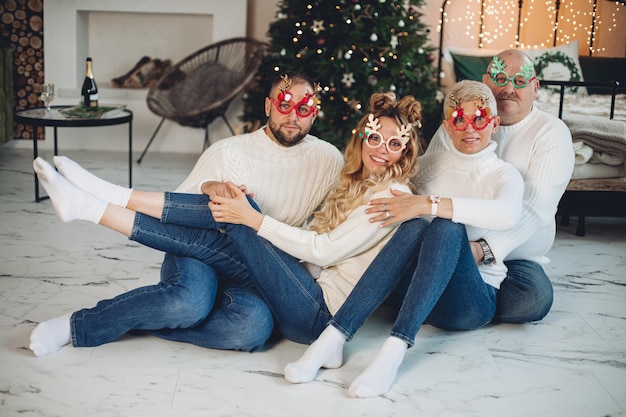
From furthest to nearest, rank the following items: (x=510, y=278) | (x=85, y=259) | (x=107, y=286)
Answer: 1. (x=85, y=259)
2. (x=107, y=286)
3. (x=510, y=278)

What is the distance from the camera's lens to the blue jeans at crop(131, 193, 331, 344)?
97.6 inches

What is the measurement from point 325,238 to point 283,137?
1.43ft

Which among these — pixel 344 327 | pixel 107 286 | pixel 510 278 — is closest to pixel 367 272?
pixel 344 327

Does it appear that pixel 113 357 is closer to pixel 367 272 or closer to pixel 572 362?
pixel 367 272

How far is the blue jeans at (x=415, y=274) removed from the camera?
2377 millimetres

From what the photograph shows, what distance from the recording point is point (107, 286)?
3.14 metres

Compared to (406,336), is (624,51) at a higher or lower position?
higher

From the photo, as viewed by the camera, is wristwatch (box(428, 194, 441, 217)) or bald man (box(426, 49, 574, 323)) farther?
bald man (box(426, 49, 574, 323))

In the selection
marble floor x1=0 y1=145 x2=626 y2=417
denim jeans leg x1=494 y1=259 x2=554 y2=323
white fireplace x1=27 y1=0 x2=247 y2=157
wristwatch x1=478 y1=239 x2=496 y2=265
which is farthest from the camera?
white fireplace x1=27 y1=0 x2=247 y2=157

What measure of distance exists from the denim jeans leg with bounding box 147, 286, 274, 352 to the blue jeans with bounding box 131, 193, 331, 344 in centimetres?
3

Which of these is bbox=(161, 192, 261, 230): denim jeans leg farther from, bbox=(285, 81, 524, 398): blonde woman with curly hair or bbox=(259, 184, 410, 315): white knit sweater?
bbox=(285, 81, 524, 398): blonde woman with curly hair

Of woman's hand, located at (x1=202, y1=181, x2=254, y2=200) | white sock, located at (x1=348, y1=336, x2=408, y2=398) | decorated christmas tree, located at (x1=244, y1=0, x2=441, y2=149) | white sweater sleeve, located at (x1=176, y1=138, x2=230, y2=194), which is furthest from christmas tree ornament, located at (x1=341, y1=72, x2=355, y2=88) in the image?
white sock, located at (x1=348, y1=336, x2=408, y2=398)

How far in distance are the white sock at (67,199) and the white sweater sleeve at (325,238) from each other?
508 mm

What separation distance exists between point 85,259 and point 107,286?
0.40 meters
